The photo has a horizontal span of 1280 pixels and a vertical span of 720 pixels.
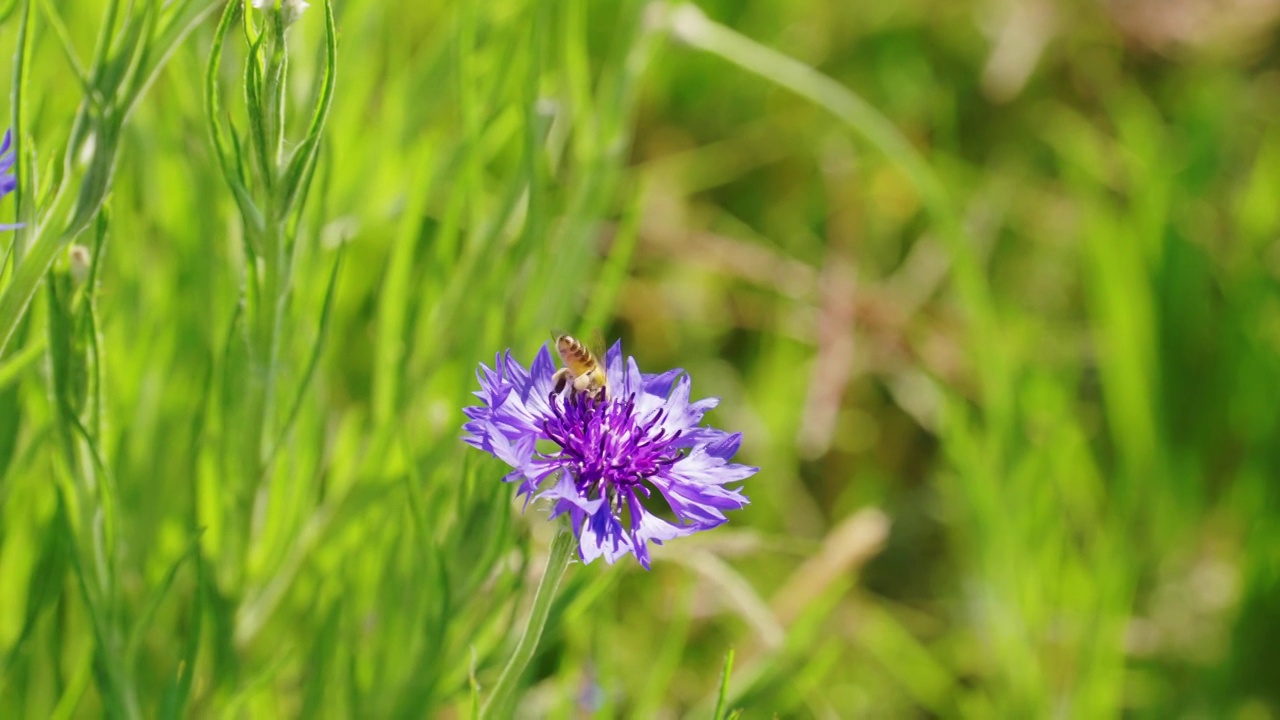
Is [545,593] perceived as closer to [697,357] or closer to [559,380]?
[559,380]

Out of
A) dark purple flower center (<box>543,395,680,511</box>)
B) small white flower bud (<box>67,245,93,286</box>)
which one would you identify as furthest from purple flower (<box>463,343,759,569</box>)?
small white flower bud (<box>67,245,93,286</box>)

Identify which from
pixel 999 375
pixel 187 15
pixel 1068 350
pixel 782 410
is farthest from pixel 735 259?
pixel 187 15

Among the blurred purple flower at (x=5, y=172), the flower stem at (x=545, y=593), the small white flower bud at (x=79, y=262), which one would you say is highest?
the blurred purple flower at (x=5, y=172)

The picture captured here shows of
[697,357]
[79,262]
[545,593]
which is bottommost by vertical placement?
[545,593]

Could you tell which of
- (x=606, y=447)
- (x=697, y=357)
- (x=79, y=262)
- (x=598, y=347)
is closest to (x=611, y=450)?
(x=606, y=447)

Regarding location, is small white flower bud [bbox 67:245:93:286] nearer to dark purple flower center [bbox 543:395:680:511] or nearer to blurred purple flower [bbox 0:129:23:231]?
blurred purple flower [bbox 0:129:23:231]

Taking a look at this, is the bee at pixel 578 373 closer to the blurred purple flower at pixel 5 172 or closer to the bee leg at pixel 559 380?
the bee leg at pixel 559 380

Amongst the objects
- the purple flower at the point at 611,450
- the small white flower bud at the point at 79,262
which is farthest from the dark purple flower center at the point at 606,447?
the small white flower bud at the point at 79,262
